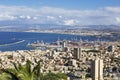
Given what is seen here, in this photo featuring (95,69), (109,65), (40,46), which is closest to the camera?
(95,69)


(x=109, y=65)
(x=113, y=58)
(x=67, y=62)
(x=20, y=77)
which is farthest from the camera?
(x=113, y=58)

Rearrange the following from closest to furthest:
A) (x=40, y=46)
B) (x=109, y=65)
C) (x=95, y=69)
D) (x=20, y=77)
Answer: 1. (x=20, y=77)
2. (x=95, y=69)
3. (x=109, y=65)
4. (x=40, y=46)

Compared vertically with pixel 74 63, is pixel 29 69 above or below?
above

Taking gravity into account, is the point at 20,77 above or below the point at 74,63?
above

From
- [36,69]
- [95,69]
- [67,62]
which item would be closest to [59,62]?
[67,62]

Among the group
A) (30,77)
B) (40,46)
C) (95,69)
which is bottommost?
(40,46)

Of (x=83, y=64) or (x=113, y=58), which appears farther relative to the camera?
(x=113, y=58)

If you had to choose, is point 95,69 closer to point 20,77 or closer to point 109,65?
point 109,65

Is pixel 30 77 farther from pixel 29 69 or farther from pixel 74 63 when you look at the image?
→ pixel 74 63

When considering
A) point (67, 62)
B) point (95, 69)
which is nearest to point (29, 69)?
point (95, 69)
